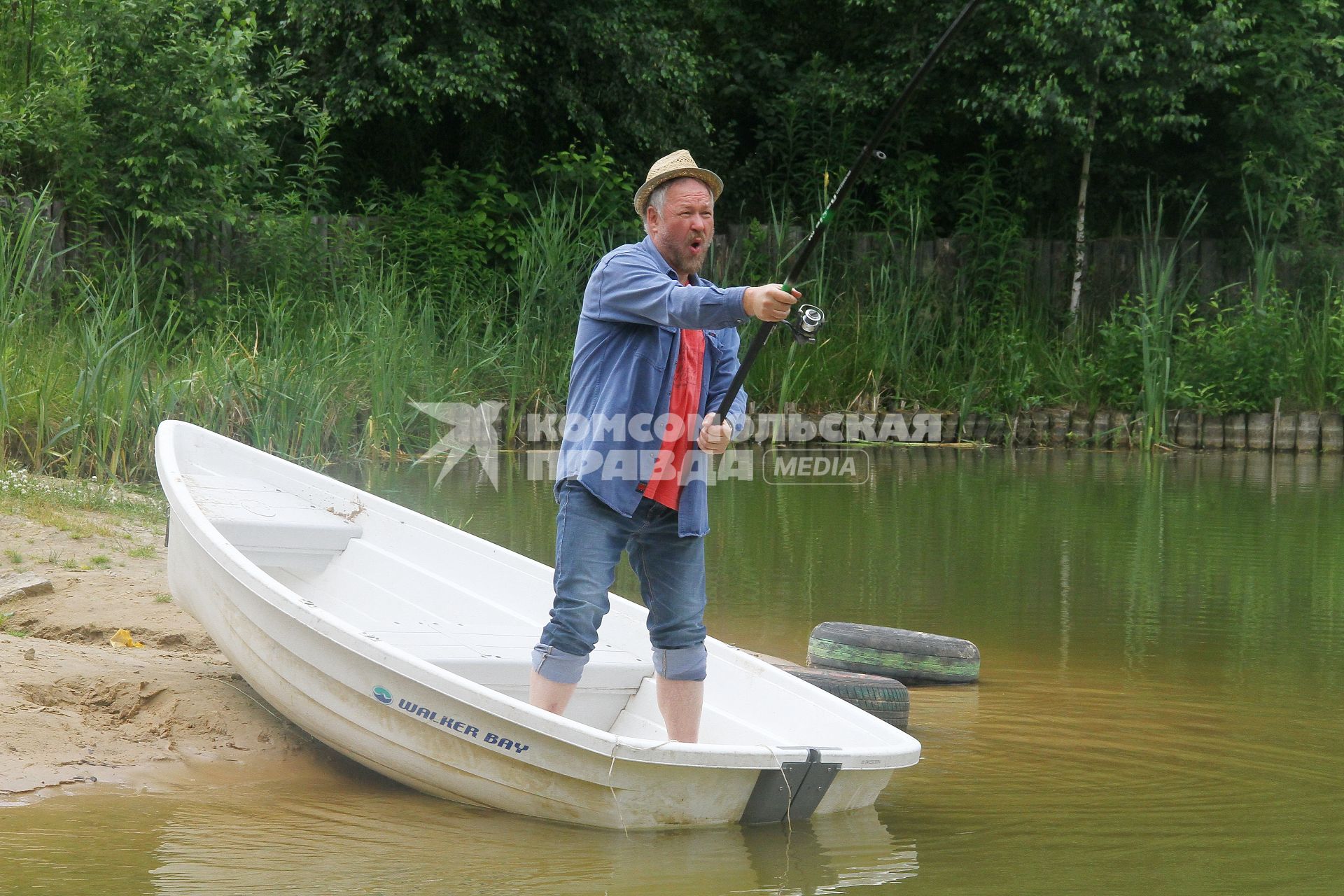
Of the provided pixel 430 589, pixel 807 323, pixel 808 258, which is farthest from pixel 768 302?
pixel 430 589

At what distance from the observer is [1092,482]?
1086 centimetres

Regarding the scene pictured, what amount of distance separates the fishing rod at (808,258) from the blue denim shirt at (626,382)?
112mm

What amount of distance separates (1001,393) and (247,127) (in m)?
7.52

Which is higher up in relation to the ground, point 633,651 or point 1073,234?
point 1073,234

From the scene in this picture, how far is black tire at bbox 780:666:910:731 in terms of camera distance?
4418 millimetres

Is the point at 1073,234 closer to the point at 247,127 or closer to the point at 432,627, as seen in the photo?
the point at 247,127

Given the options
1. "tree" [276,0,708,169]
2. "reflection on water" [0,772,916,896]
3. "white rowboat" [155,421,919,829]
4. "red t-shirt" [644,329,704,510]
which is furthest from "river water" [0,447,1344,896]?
"tree" [276,0,708,169]

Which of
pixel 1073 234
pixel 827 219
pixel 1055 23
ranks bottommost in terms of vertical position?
pixel 827 219

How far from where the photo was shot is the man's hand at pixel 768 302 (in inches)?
126

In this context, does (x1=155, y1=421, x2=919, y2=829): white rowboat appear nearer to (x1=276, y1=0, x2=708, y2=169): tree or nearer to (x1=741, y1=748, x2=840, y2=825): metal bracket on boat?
(x1=741, y1=748, x2=840, y2=825): metal bracket on boat

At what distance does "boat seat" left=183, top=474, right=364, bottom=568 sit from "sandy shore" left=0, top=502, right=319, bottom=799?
1.26ft

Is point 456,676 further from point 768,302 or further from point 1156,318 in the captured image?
point 1156,318

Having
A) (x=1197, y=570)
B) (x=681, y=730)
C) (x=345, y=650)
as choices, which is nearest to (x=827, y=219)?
(x=681, y=730)

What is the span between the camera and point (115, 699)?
4.06m
